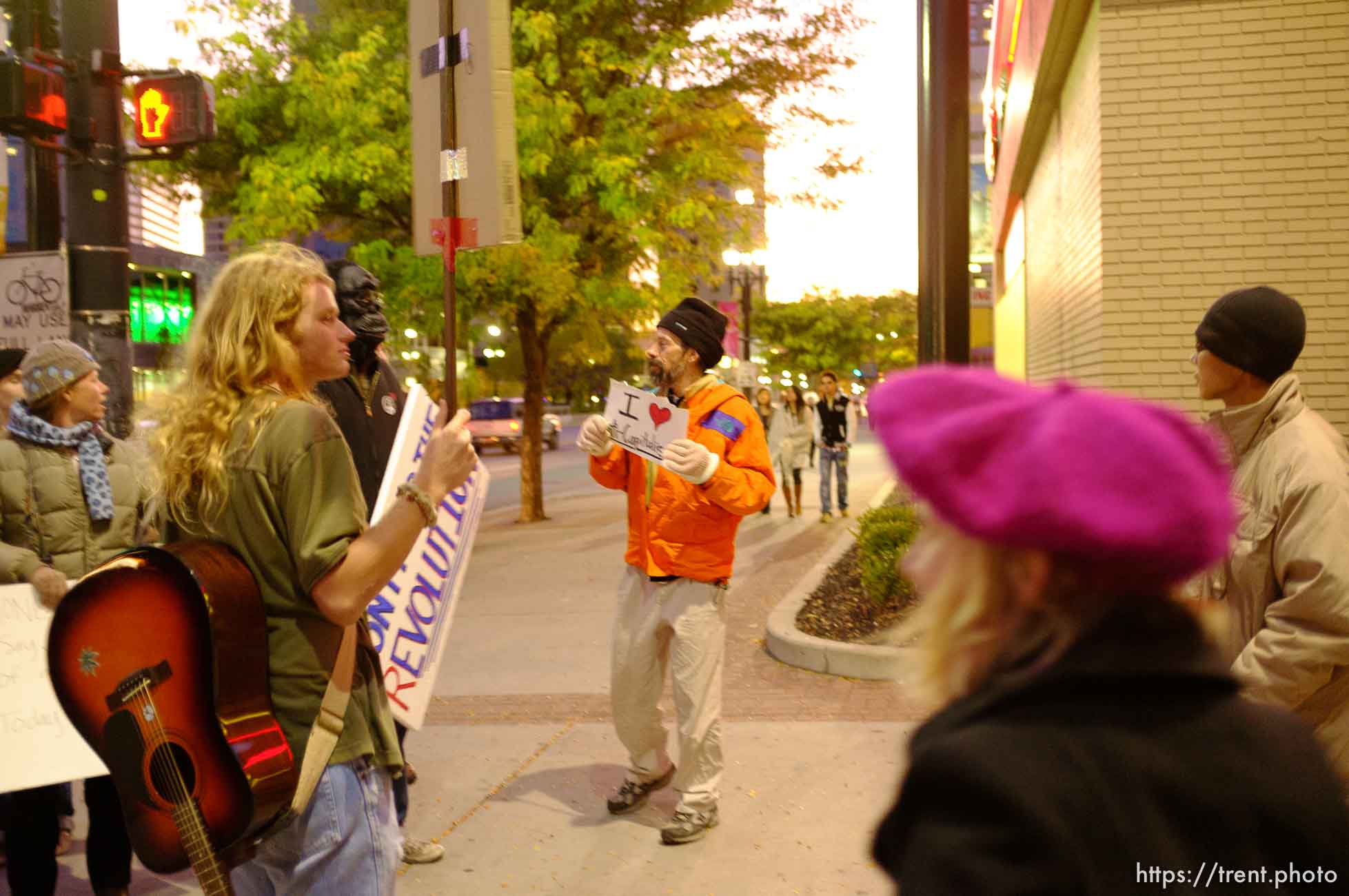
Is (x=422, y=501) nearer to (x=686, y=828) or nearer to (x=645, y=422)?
(x=645, y=422)

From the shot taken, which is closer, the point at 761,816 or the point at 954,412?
the point at 954,412

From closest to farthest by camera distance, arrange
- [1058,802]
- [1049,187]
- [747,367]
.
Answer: [1058,802]
[1049,187]
[747,367]

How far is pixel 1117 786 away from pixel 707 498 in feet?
12.2

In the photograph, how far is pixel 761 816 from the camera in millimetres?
5277

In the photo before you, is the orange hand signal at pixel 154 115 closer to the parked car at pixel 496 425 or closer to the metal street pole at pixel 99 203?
the metal street pole at pixel 99 203

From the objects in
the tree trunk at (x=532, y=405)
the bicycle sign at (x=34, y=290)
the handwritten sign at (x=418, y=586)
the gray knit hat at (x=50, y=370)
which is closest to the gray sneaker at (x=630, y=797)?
the handwritten sign at (x=418, y=586)

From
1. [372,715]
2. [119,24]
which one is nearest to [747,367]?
[119,24]

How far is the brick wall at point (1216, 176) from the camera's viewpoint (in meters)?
7.61

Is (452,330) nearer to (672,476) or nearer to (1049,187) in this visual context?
(672,476)

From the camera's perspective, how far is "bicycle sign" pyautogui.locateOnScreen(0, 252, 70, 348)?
7418mm

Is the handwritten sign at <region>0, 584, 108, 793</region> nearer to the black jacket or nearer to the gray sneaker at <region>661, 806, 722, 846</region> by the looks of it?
the black jacket

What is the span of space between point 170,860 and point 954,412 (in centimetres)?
181

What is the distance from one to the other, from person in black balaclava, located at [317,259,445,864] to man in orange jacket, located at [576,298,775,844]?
32.9 inches

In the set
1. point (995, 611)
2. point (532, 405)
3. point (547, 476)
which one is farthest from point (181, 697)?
point (547, 476)
